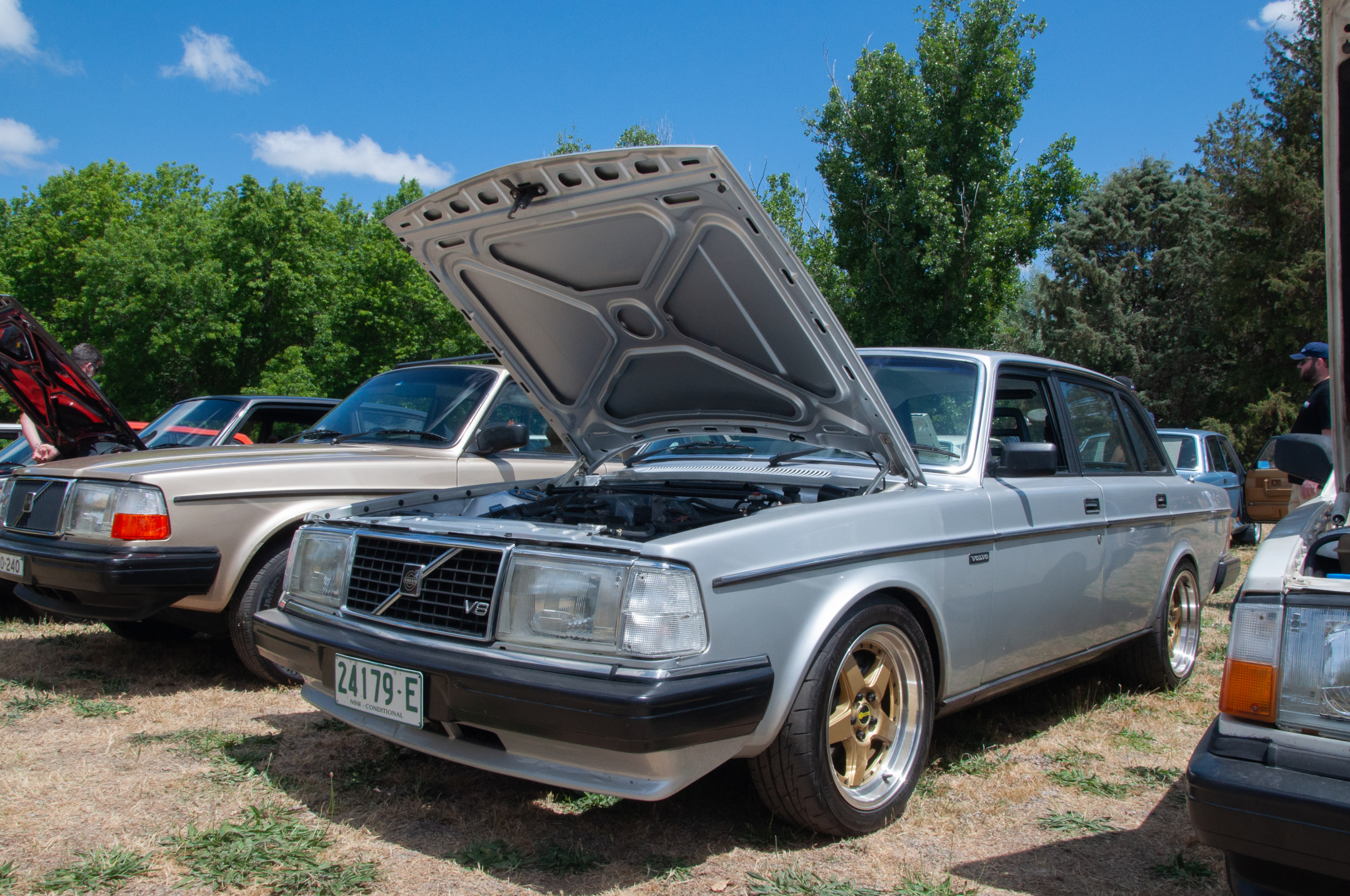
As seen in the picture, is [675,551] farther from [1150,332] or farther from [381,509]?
[1150,332]

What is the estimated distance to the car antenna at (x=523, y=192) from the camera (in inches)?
112

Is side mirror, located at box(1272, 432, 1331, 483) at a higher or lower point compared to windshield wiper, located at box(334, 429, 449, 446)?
lower

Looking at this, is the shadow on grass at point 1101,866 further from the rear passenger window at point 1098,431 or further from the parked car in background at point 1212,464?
the parked car in background at point 1212,464

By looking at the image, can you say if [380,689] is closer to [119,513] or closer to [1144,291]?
[119,513]

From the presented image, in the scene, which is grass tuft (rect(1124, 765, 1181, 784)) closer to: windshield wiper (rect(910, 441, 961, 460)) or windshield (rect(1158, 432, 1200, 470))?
windshield wiper (rect(910, 441, 961, 460))

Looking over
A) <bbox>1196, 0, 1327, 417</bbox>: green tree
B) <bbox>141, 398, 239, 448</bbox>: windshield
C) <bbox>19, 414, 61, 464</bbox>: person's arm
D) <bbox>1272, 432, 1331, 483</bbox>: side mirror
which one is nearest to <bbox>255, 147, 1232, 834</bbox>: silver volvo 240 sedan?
<bbox>1272, 432, 1331, 483</bbox>: side mirror

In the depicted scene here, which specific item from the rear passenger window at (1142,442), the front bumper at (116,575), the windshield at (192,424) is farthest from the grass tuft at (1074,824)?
the windshield at (192,424)

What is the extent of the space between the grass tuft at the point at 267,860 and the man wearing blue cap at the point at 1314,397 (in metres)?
5.34

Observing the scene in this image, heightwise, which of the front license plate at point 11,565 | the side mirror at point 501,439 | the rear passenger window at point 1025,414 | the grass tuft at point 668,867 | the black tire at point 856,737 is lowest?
the grass tuft at point 668,867

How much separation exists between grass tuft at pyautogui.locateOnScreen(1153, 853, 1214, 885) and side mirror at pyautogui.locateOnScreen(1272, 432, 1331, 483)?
120cm

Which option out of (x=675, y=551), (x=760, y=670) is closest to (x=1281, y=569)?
(x=760, y=670)

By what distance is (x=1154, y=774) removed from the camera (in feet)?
11.0

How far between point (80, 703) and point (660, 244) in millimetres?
3331

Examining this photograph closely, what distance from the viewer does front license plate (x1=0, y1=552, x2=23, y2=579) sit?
413cm
